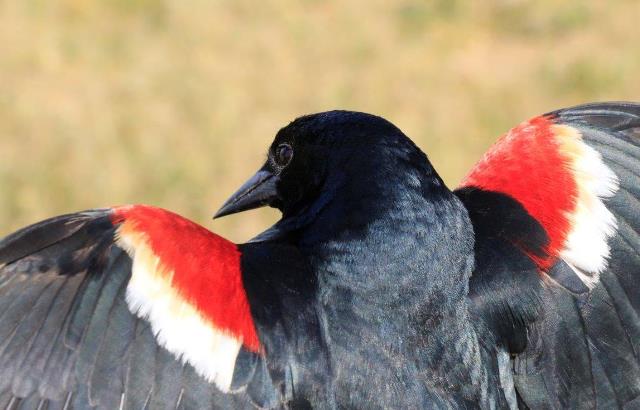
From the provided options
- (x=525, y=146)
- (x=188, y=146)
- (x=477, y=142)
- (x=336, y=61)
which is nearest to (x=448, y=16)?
(x=336, y=61)

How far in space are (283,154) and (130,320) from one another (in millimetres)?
1068

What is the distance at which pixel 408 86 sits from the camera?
11.2 metres

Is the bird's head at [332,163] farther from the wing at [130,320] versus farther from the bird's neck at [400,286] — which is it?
the wing at [130,320]

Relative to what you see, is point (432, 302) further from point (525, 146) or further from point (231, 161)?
point (231, 161)

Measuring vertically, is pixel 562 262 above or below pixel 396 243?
below

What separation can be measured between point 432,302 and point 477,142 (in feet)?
22.2

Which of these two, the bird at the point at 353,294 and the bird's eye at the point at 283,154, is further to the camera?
the bird's eye at the point at 283,154

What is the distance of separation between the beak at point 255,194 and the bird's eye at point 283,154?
68 millimetres

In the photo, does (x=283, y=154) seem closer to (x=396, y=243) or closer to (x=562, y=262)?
(x=396, y=243)

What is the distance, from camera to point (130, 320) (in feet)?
10.0

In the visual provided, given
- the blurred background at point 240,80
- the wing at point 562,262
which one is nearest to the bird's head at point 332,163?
the wing at point 562,262

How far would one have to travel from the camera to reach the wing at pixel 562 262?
3.50m

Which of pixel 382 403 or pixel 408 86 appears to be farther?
pixel 408 86

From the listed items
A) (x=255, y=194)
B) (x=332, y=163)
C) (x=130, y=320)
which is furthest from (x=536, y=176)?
(x=130, y=320)
